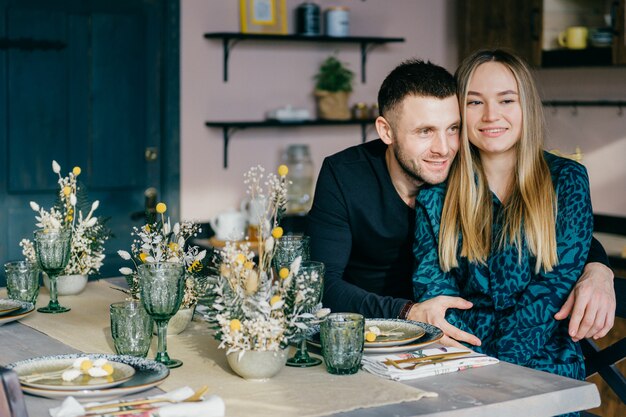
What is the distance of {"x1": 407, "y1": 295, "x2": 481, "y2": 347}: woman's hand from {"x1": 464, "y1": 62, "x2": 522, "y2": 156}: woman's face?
402 millimetres

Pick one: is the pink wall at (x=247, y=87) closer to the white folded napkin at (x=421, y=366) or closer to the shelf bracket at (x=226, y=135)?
the shelf bracket at (x=226, y=135)

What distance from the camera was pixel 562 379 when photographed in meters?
1.87

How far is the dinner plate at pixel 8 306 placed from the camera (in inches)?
92.4

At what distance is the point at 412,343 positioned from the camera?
2051 millimetres

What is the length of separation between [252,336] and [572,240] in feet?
3.20

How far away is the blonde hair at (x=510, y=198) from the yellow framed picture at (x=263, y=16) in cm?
214

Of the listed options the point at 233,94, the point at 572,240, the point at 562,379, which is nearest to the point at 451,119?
the point at 572,240

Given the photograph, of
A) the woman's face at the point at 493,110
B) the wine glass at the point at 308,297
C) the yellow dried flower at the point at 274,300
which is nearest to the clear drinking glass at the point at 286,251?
the wine glass at the point at 308,297

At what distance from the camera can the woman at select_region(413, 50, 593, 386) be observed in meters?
2.42

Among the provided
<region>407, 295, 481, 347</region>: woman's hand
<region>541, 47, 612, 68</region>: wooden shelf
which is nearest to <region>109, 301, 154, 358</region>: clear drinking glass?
<region>407, 295, 481, 347</region>: woman's hand

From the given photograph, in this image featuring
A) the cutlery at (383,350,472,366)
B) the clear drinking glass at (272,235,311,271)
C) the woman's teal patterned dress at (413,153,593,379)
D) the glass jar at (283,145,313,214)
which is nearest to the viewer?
the cutlery at (383,350,472,366)

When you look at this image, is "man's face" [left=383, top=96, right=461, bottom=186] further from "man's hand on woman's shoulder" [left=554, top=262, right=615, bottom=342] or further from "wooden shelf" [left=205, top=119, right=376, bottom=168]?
"wooden shelf" [left=205, top=119, right=376, bottom=168]

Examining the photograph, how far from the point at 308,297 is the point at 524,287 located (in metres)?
0.68

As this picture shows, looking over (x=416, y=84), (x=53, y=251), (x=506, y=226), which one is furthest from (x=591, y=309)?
(x=53, y=251)
